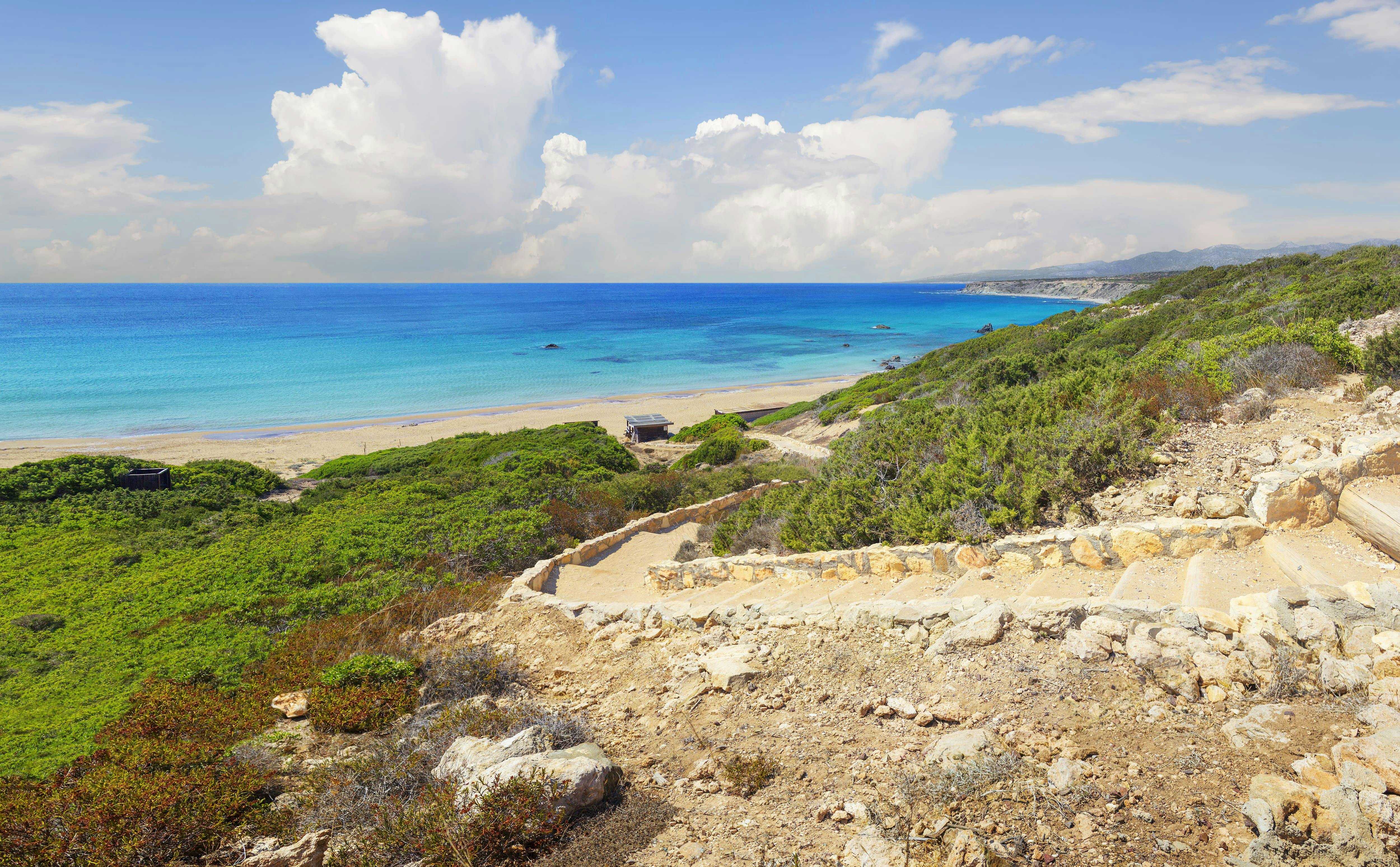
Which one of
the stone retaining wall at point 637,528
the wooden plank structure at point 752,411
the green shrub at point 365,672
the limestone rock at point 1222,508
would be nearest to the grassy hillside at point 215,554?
the stone retaining wall at point 637,528

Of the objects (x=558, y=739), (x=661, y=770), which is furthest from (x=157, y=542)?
(x=661, y=770)

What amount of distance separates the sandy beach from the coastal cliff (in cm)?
8483

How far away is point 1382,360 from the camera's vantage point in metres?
7.98

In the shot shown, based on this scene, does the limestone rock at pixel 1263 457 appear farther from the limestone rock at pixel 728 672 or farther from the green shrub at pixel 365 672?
the green shrub at pixel 365 672

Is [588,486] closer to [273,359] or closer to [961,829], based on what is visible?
[961,829]

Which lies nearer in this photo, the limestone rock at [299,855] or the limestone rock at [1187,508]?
the limestone rock at [299,855]

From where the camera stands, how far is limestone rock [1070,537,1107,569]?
548 centimetres

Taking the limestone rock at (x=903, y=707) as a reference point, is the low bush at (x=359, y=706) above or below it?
below

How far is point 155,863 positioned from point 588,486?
1149cm

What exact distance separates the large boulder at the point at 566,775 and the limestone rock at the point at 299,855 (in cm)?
81

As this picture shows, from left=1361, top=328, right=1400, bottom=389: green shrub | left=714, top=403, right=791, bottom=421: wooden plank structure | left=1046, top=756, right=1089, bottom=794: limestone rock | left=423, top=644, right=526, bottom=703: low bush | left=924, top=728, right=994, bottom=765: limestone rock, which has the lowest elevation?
left=714, top=403, right=791, bottom=421: wooden plank structure

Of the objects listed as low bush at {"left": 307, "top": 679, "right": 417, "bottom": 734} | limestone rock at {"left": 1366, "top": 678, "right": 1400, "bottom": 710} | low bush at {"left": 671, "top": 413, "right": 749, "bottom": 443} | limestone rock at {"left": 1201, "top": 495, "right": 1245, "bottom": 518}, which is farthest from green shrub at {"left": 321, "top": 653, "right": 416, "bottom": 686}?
low bush at {"left": 671, "top": 413, "right": 749, "bottom": 443}

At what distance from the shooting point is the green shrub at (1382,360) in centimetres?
761

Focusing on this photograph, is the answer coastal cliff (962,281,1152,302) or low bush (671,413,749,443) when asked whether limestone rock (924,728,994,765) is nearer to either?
low bush (671,413,749,443)
